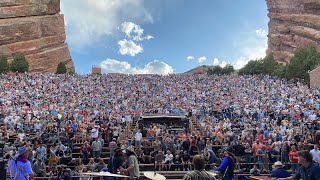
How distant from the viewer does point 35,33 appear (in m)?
91.2

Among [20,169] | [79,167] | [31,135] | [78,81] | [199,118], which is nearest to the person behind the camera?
[20,169]

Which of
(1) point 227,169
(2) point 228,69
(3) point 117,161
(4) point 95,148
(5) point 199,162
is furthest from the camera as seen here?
(2) point 228,69

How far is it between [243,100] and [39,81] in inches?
742

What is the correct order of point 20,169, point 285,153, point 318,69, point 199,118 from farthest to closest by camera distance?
1. point 318,69
2. point 199,118
3. point 285,153
4. point 20,169

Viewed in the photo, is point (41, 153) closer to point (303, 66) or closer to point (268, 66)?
point (303, 66)

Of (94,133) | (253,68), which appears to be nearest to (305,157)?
(94,133)

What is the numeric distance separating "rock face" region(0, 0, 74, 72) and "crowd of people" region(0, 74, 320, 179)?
123ft

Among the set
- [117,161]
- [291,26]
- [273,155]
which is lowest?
[273,155]

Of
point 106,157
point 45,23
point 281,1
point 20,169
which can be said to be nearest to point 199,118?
point 106,157

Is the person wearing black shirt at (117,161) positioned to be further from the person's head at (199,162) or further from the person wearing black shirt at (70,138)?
the person wearing black shirt at (70,138)

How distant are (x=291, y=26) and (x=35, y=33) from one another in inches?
1875

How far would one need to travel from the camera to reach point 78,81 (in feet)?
162

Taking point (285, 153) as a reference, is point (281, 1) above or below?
above

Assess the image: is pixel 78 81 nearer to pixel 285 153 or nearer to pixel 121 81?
pixel 121 81
